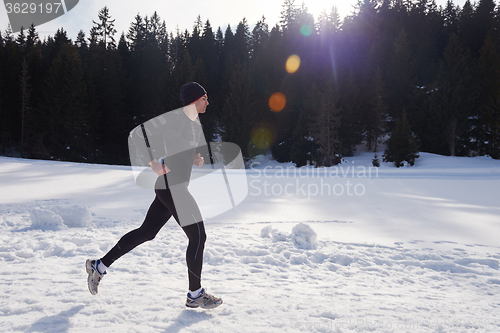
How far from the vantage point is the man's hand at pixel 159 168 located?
8.21 ft

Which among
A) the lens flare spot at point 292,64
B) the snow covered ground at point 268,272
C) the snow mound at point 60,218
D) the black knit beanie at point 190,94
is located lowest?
the snow covered ground at point 268,272

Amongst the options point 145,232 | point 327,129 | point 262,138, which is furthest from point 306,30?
point 145,232

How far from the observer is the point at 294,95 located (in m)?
35.3

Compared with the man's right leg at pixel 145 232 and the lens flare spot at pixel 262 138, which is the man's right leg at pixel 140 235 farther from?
the lens flare spot at pixel 262 138

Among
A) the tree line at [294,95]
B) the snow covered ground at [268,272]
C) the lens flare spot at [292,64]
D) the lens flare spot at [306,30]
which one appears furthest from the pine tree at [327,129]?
the snow covered ground at [268,272]

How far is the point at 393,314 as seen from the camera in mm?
2676

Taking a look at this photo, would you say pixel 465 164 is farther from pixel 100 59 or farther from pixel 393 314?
pixel 100 59

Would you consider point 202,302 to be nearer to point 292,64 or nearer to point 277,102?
point 277,102

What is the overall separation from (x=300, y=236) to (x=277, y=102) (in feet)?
106

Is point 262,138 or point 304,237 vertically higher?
point 262,138

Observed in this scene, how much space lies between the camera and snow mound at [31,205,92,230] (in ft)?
16.8

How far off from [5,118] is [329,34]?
4178 centimetres

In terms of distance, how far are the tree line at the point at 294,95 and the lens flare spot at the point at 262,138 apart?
0.12 m

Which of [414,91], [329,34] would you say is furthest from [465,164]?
[329,34]
